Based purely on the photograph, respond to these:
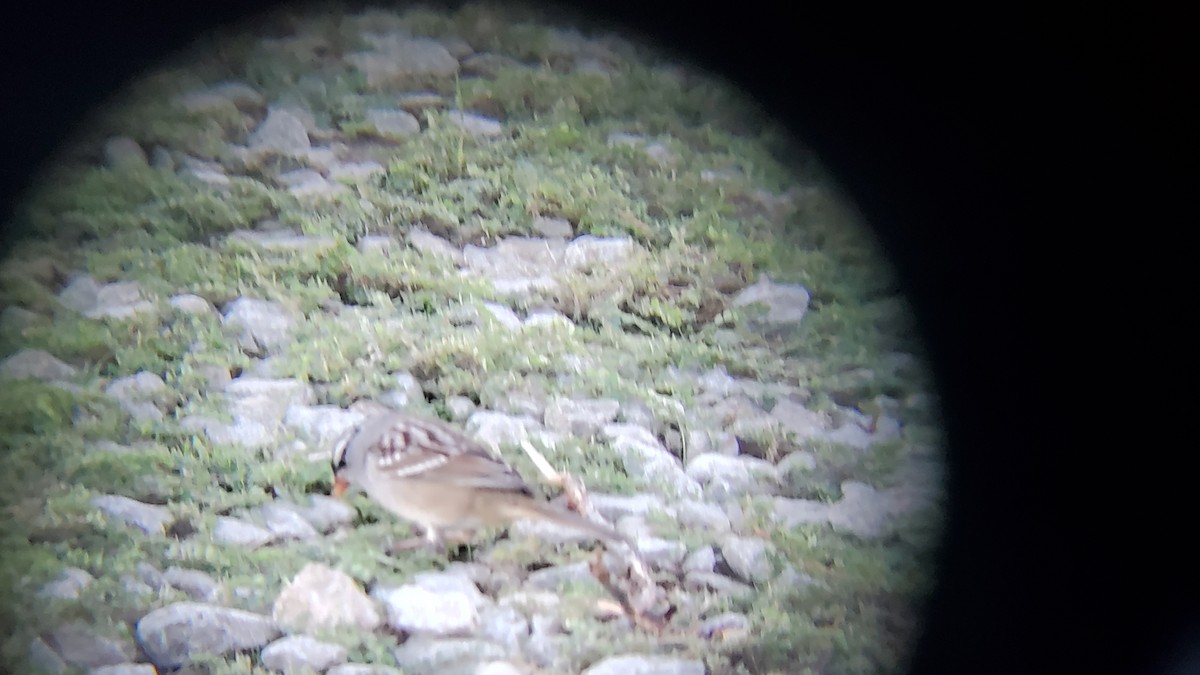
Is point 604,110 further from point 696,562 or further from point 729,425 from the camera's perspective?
point 696,562

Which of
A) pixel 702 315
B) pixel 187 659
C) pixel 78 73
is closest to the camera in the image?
pixel 187 659

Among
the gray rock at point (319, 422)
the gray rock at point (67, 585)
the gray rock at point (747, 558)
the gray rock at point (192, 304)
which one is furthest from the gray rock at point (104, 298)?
the gray rock at point (747, 558)

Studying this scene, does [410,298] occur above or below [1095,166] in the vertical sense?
below

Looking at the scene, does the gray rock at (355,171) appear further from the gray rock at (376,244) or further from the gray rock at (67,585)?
the gray rock at (67,585)

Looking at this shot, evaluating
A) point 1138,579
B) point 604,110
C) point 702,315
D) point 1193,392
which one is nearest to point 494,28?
point 604,110

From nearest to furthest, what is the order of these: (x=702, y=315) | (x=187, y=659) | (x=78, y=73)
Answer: (x=187, y=659)
(x=78, y=73)
(x=702, y=315)
